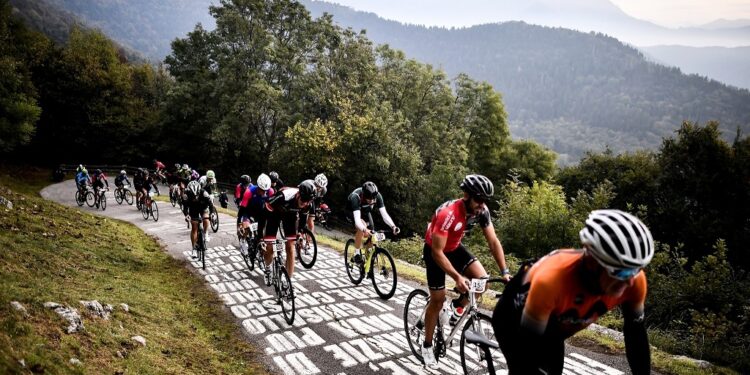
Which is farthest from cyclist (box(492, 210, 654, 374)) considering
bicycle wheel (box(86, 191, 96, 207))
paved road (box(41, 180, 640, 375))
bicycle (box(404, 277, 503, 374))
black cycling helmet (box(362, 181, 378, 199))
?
bicycle wheel (box(86, 191, 96, 207))

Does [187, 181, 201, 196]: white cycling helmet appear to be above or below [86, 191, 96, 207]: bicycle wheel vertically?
above

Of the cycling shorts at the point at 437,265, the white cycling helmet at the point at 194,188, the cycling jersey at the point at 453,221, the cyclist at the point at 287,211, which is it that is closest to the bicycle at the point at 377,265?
the cyclist at the point at 287,211

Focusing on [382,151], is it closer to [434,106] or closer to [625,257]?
[434,106]

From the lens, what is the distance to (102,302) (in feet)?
24.5

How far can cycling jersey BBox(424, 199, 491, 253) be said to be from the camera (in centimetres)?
523

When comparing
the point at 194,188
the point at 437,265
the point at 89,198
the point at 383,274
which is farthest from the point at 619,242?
the point at 89,198

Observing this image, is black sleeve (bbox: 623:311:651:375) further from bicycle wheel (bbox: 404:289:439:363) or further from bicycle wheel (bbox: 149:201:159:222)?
bicycle wheel (bbox: 149:201:159:222)

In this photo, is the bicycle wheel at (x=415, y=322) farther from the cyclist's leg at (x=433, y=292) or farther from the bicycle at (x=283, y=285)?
the bicycle at (x=283, y=285)

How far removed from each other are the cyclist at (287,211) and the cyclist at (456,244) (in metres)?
3.87

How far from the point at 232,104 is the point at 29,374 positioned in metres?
41.0

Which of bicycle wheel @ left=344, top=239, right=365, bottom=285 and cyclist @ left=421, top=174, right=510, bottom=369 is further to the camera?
bicycle wheel @ left=344, top=239, right=365, bottom=285

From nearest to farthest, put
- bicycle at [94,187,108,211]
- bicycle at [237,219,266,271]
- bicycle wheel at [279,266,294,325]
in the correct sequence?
bicycle wheel at [279,266,294,325]
bicycle at [237,219,266,271]
bicycle at [94,187,108,211]

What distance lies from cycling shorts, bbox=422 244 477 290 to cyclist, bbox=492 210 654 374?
224 centimetres

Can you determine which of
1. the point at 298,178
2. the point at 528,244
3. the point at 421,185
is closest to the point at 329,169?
the point at 298,178
